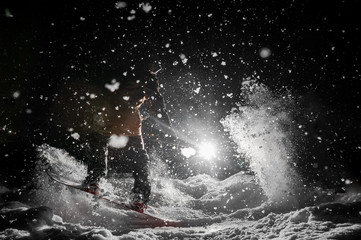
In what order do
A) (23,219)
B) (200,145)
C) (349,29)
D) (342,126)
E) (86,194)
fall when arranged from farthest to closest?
1. (200,145)
2. (349,29)
3. (342,126)
4. (86,194)
5. (23,219)

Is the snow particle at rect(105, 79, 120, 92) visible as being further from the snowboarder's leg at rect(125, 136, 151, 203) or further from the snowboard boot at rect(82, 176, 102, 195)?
the snowboard boot at rect(82, 176, 102, 195)

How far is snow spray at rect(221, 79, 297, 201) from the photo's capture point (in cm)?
559

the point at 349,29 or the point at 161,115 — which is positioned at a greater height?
the point at 349,29

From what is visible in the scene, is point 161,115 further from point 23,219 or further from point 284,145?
point 284,145

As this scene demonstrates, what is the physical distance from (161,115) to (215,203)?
11.5 feet

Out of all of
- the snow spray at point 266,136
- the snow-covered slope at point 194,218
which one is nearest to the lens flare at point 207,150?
the snow spray at point 266,136

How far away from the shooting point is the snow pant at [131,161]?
3.53m

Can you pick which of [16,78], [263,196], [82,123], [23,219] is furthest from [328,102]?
[16,78]

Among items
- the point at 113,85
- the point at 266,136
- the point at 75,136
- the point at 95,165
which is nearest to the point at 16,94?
the point at 75,136

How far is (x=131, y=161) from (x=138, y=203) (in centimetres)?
73

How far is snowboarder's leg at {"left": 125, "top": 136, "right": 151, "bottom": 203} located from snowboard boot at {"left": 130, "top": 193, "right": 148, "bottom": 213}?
0.18ft

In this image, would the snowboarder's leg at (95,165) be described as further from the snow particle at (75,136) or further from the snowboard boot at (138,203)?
the snow particle at (75,136)

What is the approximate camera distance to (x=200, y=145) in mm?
10938

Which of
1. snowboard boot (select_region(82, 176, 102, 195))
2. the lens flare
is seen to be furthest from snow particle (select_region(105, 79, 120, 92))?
the lens flare
